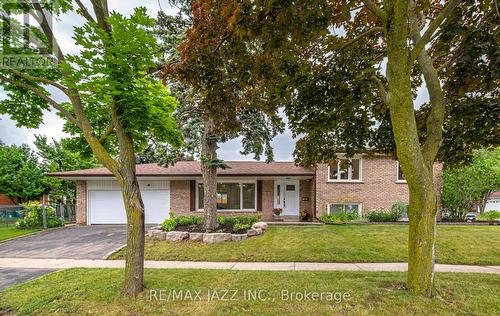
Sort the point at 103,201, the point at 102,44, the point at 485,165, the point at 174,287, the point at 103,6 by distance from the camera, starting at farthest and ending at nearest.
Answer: the point at 103,201, the point at 485,165, the point at 174,287, the point at 103,6, the point at 102,44

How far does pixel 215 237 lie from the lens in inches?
380

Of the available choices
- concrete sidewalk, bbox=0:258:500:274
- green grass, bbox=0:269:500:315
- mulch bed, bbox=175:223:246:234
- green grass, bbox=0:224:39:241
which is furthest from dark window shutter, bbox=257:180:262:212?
green grass, bbox=0:224:39:241

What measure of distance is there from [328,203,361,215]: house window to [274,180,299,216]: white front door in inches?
85.9

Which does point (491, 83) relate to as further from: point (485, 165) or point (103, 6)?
point (485, 165)

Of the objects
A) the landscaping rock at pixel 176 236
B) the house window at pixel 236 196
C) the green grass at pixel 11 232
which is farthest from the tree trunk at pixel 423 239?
the green grass at pixel 11 232

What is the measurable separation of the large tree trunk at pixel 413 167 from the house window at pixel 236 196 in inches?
470

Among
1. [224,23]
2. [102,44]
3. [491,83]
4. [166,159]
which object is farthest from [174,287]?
[491,83]

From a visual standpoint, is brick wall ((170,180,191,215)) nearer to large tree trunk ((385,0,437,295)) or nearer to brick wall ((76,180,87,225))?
brick wall ((76,180,87,225))

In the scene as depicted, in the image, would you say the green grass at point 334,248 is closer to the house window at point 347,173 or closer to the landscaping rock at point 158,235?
the landscaping rock at point 158,235

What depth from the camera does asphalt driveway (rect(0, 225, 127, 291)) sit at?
6.90 metres

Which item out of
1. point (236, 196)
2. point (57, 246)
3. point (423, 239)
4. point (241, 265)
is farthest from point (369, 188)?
point (57, 246)

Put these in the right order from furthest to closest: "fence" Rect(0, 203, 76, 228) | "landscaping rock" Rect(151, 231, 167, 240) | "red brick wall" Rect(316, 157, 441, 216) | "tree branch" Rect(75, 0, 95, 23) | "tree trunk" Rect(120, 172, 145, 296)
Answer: "fence" Rect(0, 203, 76, 228), "red brick wall" Rect(316, 157, 441, 216), "landscaping rock" Rect(151, 231, 167, 240), "tree trunk" Rect(120, 172, 145, 296), "tree branch" Rect(75, 0, 95, 23)

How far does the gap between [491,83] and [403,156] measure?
324 centimetres

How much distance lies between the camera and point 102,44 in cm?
423
